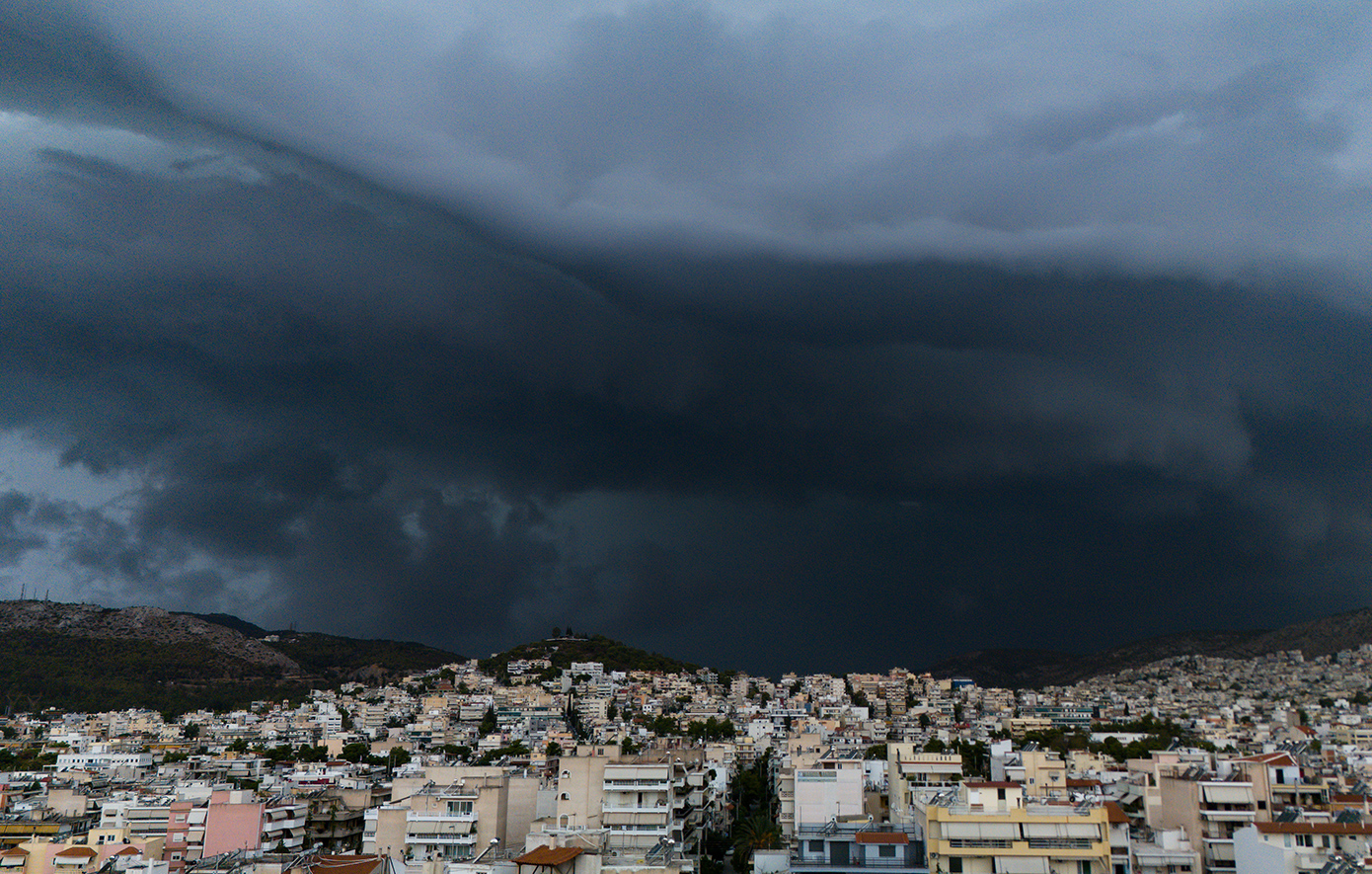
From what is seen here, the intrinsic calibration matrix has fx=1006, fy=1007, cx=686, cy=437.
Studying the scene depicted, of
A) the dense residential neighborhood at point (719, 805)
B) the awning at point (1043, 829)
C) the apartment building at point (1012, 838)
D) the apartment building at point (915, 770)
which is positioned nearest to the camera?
the apartment building at point (1012, 838)

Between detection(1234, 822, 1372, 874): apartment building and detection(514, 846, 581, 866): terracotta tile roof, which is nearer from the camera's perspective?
detection(514, 846, 581, 866): terracotta tile roof

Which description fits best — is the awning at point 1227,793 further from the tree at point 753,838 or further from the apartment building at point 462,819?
the apartment building at point 462,819

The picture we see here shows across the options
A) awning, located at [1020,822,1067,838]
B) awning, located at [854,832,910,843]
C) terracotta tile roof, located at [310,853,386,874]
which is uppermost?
awning, located at [1020,822,1067,838]

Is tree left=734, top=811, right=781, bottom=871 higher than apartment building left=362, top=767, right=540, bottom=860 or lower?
lower

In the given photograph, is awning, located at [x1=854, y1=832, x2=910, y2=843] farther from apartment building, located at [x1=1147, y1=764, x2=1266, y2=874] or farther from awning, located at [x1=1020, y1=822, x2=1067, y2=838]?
apartment building, located at [x1=1147, y1=764, x2=1266, y2=874]

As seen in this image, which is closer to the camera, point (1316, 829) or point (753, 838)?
point (1316, 829)

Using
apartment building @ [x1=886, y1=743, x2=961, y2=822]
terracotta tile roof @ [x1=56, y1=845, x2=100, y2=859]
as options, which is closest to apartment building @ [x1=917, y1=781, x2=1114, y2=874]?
apartment building @ [x1=886, y1=743, x2=961, y2=822]

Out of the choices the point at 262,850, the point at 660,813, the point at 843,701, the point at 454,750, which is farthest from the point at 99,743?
the point at 843,701

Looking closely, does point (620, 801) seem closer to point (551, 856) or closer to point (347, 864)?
point (551, 856)

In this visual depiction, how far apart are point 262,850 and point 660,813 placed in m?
28.5

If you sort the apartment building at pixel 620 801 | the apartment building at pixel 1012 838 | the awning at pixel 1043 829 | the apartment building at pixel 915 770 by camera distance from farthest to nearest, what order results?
1. the apartment building at pixel 915 770
2. the apartment building at pixel 620 801
3. the awning at pixel 1043 829
4. the apartment building at pixel 1012 838

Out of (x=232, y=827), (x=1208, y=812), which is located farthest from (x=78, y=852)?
(x=1208, y=812)

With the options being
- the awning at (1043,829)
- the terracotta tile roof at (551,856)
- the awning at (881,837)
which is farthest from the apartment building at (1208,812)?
the terracotta tile roof at (551,856)

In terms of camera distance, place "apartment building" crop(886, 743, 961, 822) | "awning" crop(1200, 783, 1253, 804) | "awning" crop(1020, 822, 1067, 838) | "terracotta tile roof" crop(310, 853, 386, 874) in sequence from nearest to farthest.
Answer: "awning" crop(1020, 822, 1067, 838) < "terracotta tile roof" crop(310, 853, 386, 874) < "awning" crop(1200, 783, 1253, 804) < "apartment building" crop(886, 743, 961, 822)
